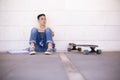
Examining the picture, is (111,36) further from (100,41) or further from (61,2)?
(61,2)

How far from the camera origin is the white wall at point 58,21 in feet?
16.8

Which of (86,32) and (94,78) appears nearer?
(94,78)

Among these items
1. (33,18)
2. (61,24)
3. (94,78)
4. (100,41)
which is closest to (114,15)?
(100,41)

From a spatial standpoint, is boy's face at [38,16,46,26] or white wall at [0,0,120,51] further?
white wall at [0,0,120,51]

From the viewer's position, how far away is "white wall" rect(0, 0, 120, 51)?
5.13 m

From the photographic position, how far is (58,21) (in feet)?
16.9

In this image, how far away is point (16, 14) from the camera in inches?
202

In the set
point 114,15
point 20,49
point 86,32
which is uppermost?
point 114,15

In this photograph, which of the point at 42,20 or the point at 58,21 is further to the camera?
the point at 58,21

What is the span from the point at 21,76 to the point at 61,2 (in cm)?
319

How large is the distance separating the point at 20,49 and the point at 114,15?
2104 millimetres

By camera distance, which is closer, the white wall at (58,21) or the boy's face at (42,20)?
the boy's face at (42,20)

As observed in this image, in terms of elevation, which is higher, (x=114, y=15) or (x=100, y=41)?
(x=114, y=15)

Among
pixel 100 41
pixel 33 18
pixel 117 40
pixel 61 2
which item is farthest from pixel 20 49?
pixel 117 40
